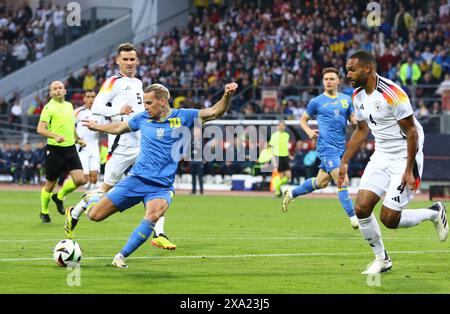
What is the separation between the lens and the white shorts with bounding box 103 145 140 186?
51.4ft

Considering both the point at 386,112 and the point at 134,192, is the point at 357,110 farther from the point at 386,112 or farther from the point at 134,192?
the point at 134,192

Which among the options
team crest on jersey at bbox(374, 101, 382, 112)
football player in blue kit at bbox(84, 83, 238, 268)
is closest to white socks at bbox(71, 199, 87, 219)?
football player in blue kit at bbox(84, 83, 238, 268)

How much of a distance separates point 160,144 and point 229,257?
6.71 feet

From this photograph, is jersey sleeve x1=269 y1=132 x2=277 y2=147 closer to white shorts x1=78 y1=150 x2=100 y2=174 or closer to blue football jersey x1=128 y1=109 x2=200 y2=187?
white shorts x1=78 y1=150 x2=100 y2=174

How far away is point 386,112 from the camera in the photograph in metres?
11.8

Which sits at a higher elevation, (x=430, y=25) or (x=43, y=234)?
(x=430, y=25)

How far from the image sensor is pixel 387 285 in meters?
10.9

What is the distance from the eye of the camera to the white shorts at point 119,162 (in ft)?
51.4

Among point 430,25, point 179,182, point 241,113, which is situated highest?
point 430,25

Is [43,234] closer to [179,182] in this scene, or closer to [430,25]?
[179,182]

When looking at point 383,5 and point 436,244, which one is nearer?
point 436,244

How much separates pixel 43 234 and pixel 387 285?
7812 millimetres
